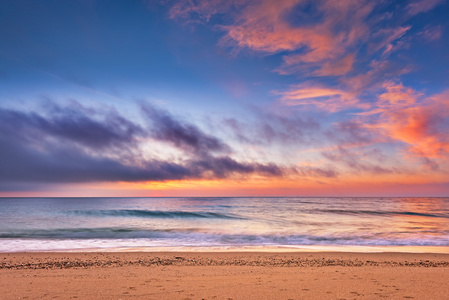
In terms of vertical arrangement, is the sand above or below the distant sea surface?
above

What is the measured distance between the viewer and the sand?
6793 millimetres

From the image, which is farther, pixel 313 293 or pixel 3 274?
pixel 3 274

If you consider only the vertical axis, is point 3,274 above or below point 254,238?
above

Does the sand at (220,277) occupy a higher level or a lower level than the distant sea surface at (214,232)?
higher

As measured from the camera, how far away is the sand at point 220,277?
6.79m

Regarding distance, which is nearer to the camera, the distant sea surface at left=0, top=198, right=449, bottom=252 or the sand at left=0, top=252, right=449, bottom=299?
the sand at left=0, top=252, right=449, bottom=299

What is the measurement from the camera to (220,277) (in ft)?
27.6

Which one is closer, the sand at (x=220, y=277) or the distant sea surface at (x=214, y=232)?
the sand at (x=220, y=277)

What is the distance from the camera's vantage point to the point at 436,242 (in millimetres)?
19188

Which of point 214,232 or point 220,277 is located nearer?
point 220,277

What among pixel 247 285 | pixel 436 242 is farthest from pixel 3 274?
pixel 436 242

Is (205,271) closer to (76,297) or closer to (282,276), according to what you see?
(282,276)

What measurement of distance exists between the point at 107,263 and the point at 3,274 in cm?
309

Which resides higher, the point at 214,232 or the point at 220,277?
the point at 220,277
